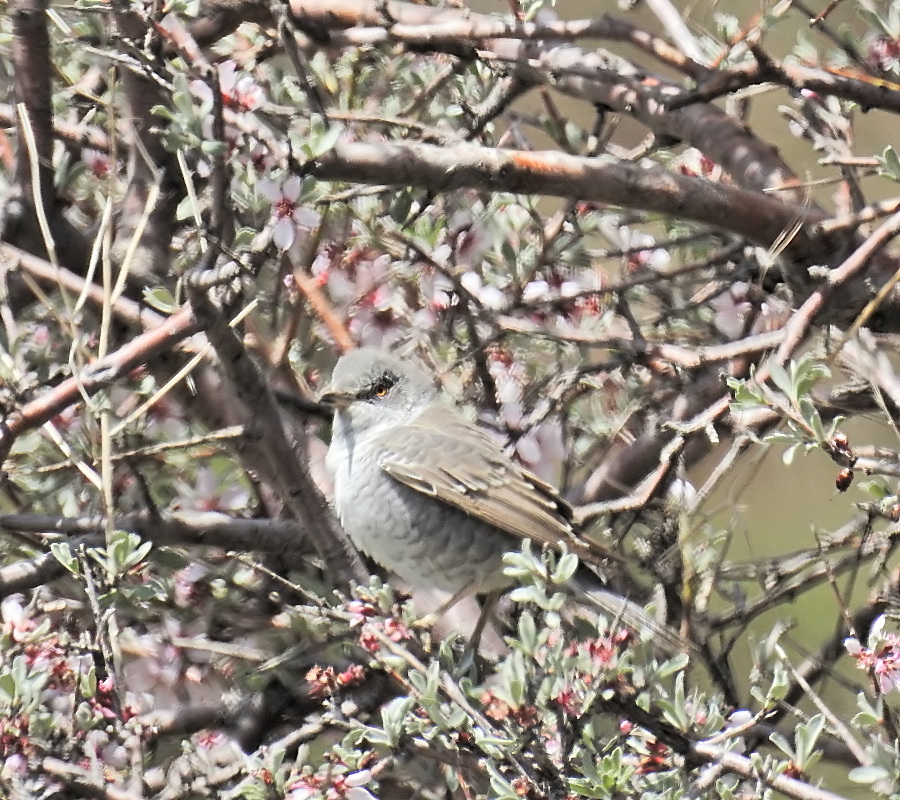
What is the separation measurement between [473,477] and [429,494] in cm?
17

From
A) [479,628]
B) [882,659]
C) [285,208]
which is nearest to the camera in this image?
[882,659]

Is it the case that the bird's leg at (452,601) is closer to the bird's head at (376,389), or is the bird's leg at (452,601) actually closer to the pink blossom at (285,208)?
the bird's head at (376,389)

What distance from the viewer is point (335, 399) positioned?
12.4 feet

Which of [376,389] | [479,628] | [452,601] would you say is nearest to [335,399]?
[376,389]

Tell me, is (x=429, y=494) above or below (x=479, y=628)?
above

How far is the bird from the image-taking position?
11.7 feet

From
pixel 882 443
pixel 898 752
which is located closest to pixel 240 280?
pixel 898 752

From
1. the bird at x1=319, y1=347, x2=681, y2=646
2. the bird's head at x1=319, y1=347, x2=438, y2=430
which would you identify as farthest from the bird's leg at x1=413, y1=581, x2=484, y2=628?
the bird's head at x1=319, y1=347, x2=438, y2=430

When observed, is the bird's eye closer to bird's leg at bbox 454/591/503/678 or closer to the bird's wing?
the bird's wing

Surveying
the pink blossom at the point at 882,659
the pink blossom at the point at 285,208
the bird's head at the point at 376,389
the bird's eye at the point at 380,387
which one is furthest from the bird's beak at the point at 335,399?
A: the pink blossom at the point at 882,659

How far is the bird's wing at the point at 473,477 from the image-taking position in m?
3.44

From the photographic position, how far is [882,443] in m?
3.77

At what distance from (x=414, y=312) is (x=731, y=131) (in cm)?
122

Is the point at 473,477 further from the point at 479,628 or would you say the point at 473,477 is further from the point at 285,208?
the point at 285,208
